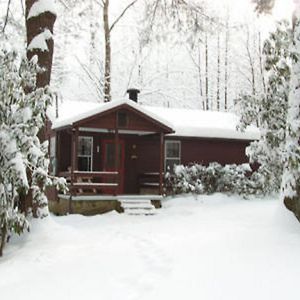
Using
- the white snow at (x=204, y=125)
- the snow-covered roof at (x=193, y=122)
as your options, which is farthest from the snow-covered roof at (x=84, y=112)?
the white snow at (x=204, y=125)

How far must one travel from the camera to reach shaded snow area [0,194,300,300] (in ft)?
22.0

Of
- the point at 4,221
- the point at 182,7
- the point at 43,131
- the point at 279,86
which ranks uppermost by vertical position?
the point at 182,7

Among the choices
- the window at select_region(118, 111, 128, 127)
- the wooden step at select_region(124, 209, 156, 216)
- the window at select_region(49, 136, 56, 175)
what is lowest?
the wooden step at select_region(124, 209, 156, 216)

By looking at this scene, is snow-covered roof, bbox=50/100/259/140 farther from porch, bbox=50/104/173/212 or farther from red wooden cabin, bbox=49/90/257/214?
porch, bbox=50/104/173/212

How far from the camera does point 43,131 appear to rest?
11.8m

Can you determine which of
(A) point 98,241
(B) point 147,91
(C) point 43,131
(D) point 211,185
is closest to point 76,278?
(A) point 98,241

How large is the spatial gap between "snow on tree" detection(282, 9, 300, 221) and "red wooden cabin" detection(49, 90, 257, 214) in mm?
6963

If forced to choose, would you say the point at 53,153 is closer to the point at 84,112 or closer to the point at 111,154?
the point at 111,154

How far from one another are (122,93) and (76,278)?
30396mm

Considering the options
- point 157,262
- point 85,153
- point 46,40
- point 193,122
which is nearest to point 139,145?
point 85,153

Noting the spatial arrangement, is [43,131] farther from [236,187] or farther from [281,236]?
[236,187]

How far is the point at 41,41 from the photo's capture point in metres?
11.6

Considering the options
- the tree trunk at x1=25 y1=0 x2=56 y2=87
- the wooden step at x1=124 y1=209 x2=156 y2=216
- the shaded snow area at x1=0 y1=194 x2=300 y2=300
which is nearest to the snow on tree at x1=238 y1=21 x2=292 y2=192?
the shaded snow area at x1=0 y1=194 x2=300 y2=300

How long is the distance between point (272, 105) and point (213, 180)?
6.86 meters
